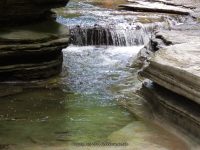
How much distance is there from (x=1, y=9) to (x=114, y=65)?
10.7 feet

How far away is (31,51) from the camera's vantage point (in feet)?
30.8

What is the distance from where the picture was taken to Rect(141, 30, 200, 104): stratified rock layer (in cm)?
643

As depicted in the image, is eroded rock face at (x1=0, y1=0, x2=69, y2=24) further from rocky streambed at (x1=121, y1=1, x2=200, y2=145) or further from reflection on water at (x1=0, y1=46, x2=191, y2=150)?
rocky streambed at (x1=121, y1=1, x2=200, y2=145)

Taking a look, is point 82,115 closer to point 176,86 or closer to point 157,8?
point 176,86

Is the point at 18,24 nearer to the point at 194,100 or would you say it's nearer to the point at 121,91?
the point at 121,91

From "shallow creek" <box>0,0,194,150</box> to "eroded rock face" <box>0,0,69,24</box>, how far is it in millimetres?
1467

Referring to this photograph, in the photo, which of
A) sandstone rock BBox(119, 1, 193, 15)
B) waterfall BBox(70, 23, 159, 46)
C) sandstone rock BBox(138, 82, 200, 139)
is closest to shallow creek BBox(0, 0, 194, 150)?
sandstone rock BBox(138, 82, 200, 139)

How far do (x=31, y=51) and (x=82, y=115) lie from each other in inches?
90.5

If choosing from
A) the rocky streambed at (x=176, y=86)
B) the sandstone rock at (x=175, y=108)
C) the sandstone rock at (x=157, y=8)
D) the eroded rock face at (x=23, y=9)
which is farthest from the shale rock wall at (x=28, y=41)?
the sandstone rock at (x=157, y=8)

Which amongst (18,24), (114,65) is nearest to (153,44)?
(114,65)

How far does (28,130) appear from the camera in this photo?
6.97m

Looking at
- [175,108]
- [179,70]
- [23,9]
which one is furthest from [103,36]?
[179,70]

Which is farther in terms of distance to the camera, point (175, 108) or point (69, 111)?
point (69, 111)

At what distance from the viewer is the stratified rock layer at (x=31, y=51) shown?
30.3ft
